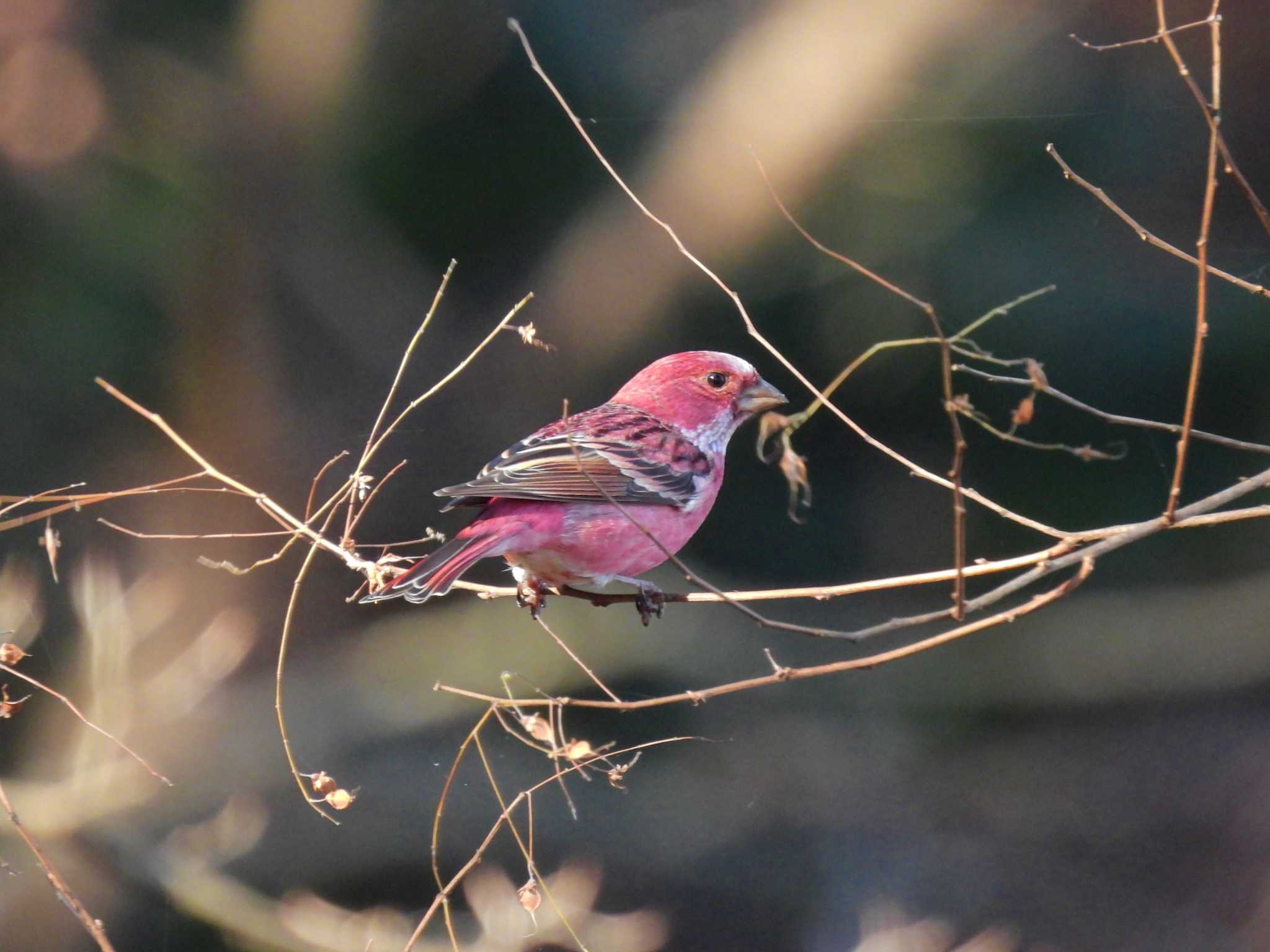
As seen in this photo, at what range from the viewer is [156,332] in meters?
7.12

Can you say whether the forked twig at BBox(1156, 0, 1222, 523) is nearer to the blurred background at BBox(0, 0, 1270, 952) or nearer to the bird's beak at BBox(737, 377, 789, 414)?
the bird's beak at BBox(737, 377, 789, 414)

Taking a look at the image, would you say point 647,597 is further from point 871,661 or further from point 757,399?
point 871,661

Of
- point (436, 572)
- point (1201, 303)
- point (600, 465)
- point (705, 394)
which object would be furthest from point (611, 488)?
point (1201, 303)

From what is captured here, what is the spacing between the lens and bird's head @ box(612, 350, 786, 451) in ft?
13.6

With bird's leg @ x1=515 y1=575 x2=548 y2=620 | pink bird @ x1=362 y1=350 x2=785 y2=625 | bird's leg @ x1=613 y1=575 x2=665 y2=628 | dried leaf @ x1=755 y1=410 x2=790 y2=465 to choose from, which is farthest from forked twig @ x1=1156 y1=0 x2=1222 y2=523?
bird's leg @ x1=515 y1=575 x2=548 y2=620

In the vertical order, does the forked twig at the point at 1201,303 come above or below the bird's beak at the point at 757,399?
above

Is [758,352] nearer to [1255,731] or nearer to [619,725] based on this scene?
[619,725]

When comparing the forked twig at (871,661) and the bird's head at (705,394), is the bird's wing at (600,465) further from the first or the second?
the forked twig at (871,661)

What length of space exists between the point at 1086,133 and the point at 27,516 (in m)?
5.85

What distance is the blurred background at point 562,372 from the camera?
266 inches

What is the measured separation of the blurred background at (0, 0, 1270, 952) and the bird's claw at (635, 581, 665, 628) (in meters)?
2.90

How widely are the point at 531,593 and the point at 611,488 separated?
38cm

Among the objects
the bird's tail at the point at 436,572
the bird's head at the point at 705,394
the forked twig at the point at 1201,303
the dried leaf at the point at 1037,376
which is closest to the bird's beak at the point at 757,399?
the bird's head at the point at 705,394

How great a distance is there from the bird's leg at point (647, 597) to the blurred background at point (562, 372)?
114 inches
